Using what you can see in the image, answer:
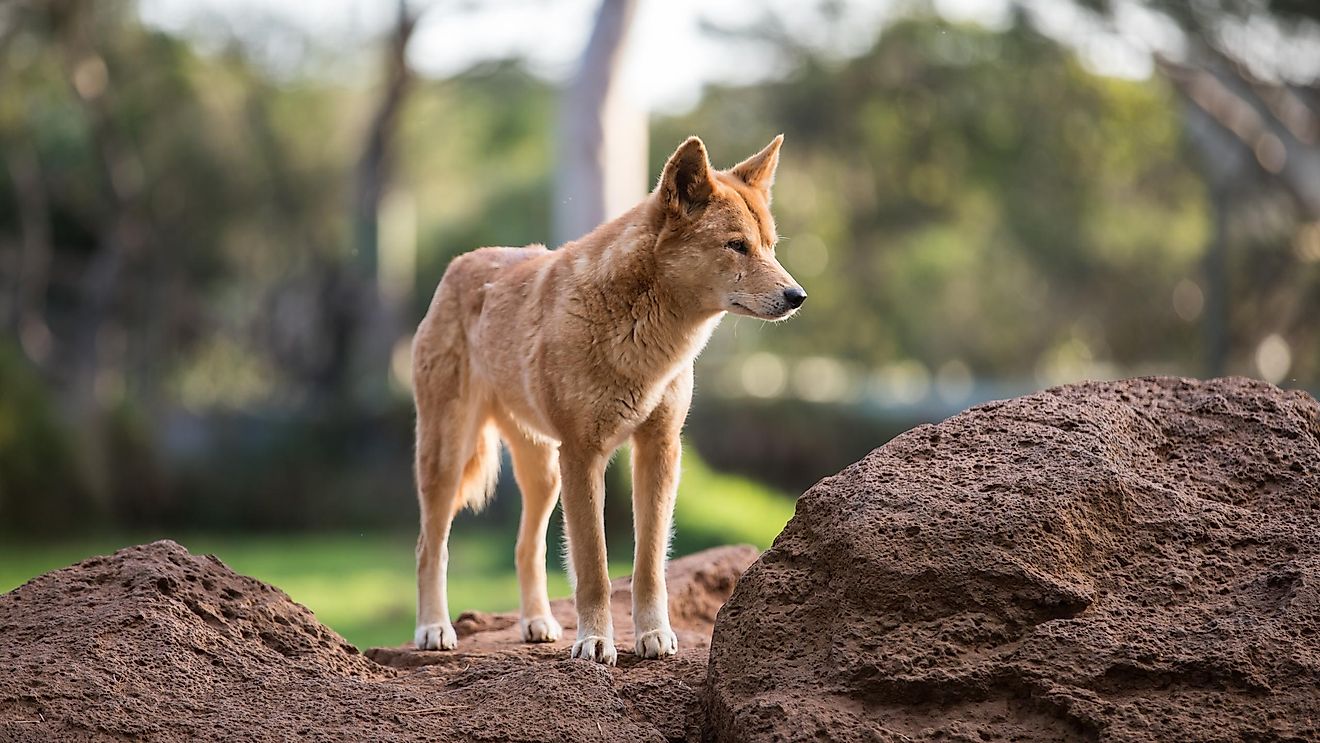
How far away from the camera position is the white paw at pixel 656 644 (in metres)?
5.68

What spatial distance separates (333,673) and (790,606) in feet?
5.67

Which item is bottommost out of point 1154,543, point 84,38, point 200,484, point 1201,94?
point 1154,543

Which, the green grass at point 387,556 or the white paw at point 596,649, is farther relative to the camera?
the green grass at point 387,556

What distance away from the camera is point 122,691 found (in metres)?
4.66

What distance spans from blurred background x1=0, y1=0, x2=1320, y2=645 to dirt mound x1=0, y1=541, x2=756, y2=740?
5.58m

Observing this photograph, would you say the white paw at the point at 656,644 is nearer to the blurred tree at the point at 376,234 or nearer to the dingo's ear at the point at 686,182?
the dingo's ear at the point at 686,182

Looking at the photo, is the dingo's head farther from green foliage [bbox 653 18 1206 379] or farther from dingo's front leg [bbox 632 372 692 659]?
green foliage [bbox 653 18 1206 379]

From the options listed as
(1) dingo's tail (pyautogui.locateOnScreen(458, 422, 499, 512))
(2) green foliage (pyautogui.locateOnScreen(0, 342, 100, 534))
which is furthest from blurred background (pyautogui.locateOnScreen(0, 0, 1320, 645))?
(1) dingo's tail (pyautogui.locateOnScreen(458, 422, 499, 512))

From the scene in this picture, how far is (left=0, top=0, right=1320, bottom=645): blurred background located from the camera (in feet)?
53.9

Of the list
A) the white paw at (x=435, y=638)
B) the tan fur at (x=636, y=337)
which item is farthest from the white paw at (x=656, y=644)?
the white paw at (x=435, y=638)

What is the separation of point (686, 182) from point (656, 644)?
6.25 feet

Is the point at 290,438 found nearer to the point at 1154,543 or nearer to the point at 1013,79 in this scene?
the point at 1013,79

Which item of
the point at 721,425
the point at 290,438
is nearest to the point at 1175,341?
the point at 721,425

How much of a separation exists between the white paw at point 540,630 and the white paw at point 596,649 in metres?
0.81
